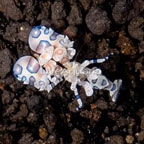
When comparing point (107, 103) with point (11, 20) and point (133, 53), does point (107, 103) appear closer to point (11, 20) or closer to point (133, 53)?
point (133, 53)

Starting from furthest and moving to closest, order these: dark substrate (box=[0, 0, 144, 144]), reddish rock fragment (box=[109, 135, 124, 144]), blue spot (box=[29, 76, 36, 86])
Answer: blue spot (box=[29, 76, 36, 86]), dark substrate (box=[0, 0, 144, 144]), reddish rock fragment (box=[109, 135, 124, 144])

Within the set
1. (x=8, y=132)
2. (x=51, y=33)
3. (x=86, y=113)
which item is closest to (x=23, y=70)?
(x=51, y=33)

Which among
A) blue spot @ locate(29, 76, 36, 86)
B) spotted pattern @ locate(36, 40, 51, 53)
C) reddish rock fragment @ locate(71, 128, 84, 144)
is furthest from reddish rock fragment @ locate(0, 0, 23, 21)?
reddish rock fragment @ locate(71, 128, 84, 144)

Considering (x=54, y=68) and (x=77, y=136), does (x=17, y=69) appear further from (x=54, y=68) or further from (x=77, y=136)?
(x=77, y=136)

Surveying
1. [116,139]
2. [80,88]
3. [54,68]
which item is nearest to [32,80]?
[54,68]

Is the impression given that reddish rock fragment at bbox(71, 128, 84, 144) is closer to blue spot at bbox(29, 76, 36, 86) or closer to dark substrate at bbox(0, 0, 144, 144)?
dark substrate at bbox(0, 0, 144, 144)

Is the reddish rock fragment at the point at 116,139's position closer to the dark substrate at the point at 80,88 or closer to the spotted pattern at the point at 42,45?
the dark substrate at the point at 80,88

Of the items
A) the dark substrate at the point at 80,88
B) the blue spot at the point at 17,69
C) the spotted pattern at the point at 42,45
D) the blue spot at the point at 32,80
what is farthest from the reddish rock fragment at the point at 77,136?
the spotted pattern at the point at 42,45
